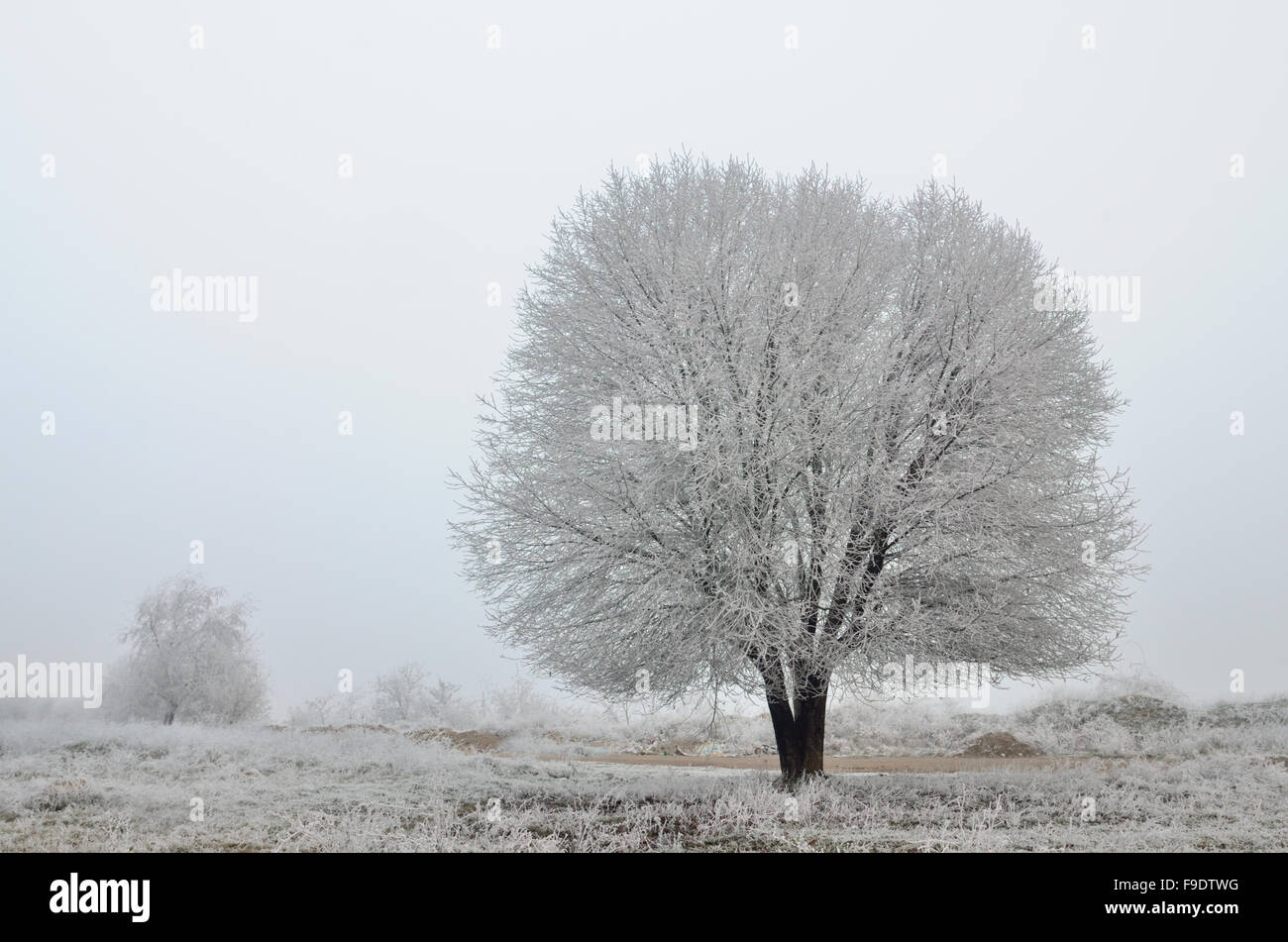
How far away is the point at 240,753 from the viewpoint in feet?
55.0

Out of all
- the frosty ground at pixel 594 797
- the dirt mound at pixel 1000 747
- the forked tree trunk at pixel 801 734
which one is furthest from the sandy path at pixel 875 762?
the forked tree trunk at pixel 801 734

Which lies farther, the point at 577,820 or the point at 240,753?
the point at 240,753

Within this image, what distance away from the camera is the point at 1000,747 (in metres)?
21.7

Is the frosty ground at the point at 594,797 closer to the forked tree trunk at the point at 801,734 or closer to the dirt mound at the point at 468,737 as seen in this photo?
the forked tree trunk at the point at 801,734

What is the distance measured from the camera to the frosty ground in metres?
9.32

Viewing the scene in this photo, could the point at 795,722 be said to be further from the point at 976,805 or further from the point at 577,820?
the point at 577,820

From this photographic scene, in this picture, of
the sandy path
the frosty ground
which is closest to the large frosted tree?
the frosty ground

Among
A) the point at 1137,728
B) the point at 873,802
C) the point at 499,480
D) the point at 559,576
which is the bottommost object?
the point at 1137,728

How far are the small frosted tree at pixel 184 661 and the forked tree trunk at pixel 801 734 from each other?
21.3 metres

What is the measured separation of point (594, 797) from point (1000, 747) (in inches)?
514

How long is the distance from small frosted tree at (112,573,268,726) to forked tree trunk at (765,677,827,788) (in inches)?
838
